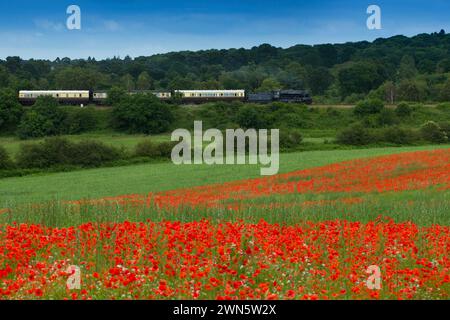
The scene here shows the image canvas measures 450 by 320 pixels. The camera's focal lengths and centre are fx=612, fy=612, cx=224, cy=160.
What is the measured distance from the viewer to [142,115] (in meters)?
86.7

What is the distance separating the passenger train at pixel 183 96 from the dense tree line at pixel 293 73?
9.56 meters

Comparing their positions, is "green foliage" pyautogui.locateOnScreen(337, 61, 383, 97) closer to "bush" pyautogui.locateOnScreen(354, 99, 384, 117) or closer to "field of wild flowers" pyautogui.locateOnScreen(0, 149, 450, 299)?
"bush" pyautogui.locateOnScreen(354, 99, 384, 117)

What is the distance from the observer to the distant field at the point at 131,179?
43125 millimetres

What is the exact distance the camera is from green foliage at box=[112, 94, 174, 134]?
86.8m

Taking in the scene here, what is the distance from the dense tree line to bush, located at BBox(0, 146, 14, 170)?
4844 centimetres

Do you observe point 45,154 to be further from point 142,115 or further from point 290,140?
point 290,140

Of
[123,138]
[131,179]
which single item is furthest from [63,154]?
[123,138]

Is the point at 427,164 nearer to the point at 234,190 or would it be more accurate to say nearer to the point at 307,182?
the point at 307,182

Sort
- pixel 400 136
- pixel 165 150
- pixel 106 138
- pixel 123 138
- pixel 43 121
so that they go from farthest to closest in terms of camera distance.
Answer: pixel 43 121 → pixel 123 138 → pixel 106 138 → pixel 400 136 → pixel 165 150

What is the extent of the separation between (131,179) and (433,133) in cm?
4097

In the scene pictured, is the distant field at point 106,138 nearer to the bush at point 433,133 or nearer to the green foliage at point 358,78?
the bush at point 433,133

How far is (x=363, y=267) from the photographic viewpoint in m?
9.21

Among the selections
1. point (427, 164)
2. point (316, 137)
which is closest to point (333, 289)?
point (427, 164)

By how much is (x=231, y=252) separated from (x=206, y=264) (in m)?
0.74
